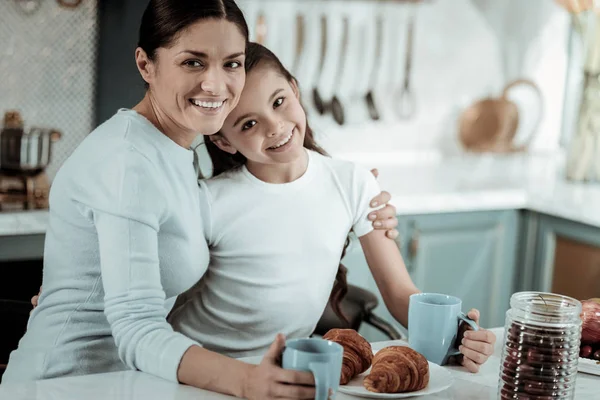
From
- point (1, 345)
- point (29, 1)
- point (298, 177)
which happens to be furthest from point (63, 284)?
point (29, 1)

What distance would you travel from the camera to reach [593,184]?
12.2 feet

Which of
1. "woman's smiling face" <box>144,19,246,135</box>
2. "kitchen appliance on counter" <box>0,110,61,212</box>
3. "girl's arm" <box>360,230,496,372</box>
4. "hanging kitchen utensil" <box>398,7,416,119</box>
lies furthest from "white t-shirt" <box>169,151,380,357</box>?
"hanging kitchen utensil" <box>398,7,416,119</box>

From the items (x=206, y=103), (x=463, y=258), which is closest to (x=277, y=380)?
(x=206, y=103)

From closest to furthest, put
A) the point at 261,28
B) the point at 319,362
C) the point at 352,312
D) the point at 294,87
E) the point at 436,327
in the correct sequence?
1. the point at 319,362
2. the point at 436,327
3. the point at 294,87
4. the point at 352,312
5. the point at 261,28

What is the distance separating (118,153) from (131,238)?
A: 0.15 meters

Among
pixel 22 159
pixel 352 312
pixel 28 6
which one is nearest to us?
pixel 352 312

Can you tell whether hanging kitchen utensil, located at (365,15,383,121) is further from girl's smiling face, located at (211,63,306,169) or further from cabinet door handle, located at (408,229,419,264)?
girl's smiling face, located at (211,63,306,169)

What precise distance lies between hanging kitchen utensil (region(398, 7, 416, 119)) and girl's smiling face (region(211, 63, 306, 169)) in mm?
1951

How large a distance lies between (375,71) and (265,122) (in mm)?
1948

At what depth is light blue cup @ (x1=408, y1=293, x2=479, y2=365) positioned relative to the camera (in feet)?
4.76

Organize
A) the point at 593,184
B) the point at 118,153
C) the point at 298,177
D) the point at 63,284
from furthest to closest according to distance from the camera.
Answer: the point at 593,184 → the point at 298,177 → the point at 63,284 → the point at 118,153

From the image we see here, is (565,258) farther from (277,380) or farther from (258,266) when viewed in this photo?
(277,380)

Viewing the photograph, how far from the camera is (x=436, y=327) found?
145cm

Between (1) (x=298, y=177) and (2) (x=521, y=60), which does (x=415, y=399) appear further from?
(2) (x=521, y=60)
